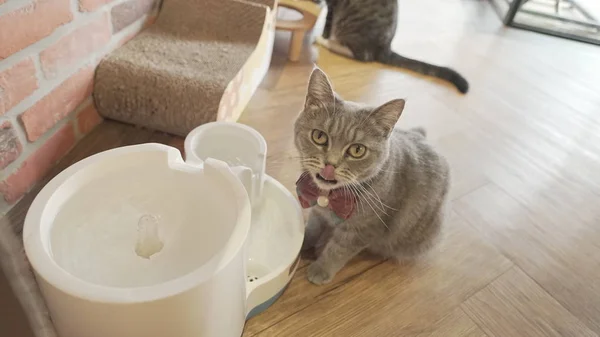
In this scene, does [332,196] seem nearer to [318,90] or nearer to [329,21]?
[318,90]

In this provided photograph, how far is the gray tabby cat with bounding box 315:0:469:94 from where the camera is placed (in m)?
1.88

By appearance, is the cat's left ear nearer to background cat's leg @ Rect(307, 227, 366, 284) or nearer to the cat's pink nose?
the cat's pink nose

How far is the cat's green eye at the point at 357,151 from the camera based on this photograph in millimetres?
834

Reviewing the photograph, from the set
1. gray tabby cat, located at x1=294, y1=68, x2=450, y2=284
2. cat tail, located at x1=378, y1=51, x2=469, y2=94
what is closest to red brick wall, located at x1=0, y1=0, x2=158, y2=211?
gray tabby cat, located at x1=294, y1=68, x2=450, y2=284

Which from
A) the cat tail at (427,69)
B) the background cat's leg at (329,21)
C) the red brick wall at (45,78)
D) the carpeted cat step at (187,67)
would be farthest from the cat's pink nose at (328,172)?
the background cat's leg at (329,21)

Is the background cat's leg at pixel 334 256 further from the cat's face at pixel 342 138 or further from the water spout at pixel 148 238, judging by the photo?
A: the water spout at pixel 148 238

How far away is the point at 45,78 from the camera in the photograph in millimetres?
985

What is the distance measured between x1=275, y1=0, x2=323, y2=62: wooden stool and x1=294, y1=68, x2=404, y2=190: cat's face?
0.94 meters

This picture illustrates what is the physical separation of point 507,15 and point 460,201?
1857 millimetres

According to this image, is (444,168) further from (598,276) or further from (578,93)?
(578,93)

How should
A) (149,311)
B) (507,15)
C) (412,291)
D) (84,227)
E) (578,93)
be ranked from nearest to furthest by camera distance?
(149,311) < (84,227) < (412,291) < (578,93) < (507,15)

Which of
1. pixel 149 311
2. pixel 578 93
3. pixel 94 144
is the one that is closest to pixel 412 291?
pixel 149 311

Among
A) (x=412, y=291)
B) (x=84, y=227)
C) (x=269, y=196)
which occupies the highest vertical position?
(x=84, y=227)

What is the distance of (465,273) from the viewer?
103cm
